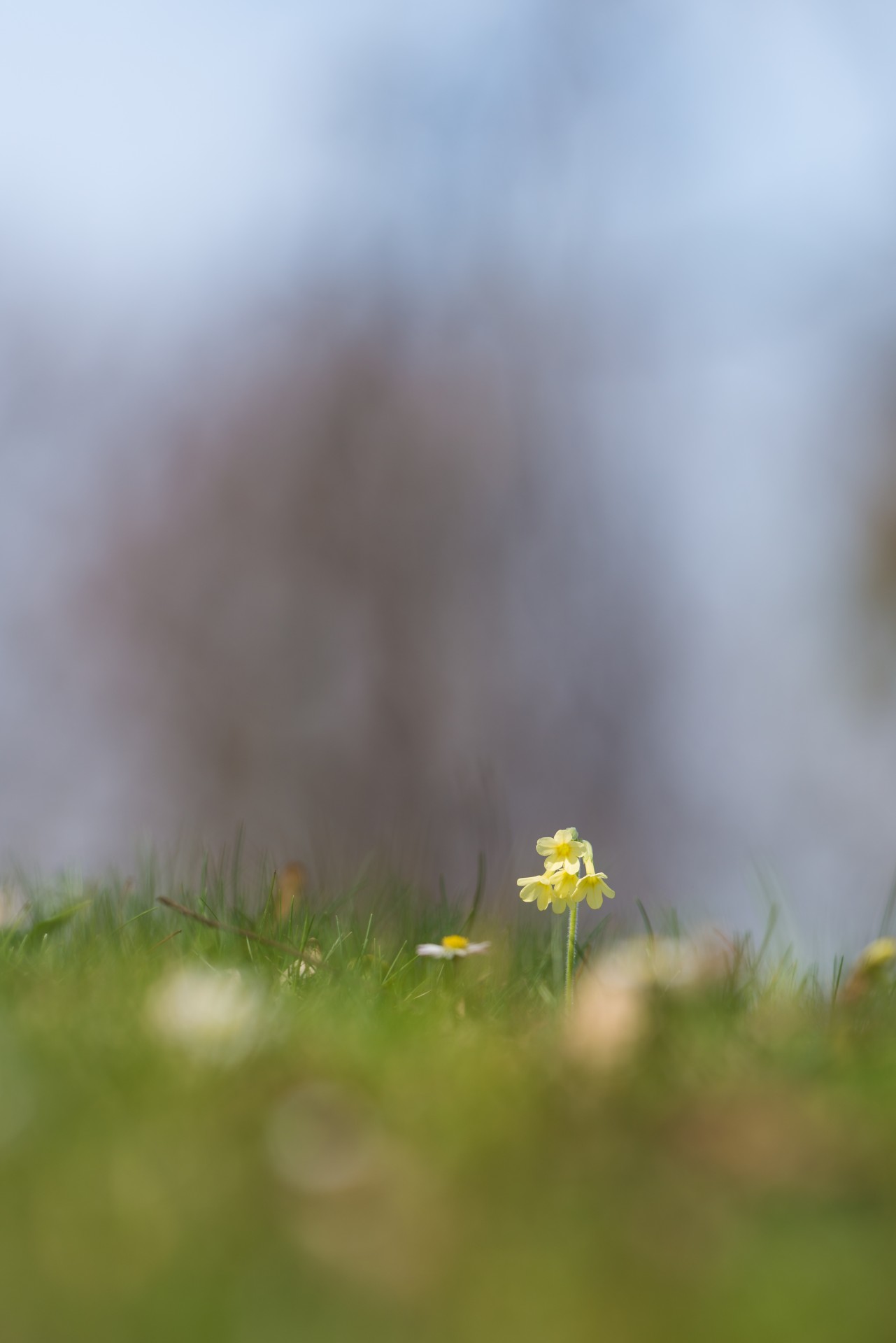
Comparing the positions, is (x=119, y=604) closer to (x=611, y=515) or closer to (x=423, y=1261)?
(x=611, y=515)

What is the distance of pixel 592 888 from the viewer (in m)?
1.72

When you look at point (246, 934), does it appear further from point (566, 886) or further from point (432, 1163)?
point (432, 1163)

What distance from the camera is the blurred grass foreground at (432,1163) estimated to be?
0.78m

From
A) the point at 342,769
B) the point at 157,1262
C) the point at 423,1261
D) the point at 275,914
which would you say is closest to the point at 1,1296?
the point at 157,1262

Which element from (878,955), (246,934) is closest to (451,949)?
(246,934)

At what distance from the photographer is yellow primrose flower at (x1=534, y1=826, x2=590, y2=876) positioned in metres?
1.73

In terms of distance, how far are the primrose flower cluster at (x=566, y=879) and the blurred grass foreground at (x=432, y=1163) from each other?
0.64 feet

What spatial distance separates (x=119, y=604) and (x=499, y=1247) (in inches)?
434

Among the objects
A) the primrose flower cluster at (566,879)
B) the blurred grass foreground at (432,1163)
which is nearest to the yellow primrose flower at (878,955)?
the blurred grass foreground at (432,1163)

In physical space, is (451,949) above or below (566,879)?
below

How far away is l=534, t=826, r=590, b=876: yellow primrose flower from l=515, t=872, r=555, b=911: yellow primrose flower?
19mm

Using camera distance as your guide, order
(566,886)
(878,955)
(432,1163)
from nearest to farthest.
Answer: (432,1163) → (878,955) → (566,886)

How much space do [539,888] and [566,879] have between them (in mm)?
66

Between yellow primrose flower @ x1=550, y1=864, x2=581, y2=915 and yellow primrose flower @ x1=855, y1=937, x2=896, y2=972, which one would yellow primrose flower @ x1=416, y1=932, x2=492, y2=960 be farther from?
yellow primrose flower @ x1=855, y1=937, x2=896, y2=972
